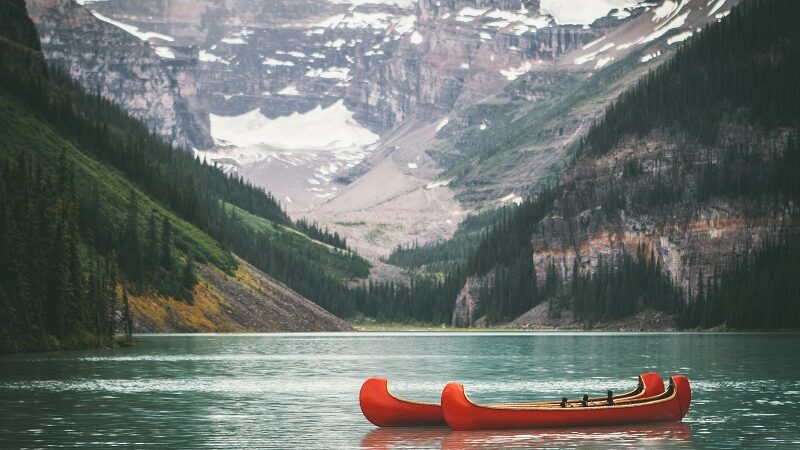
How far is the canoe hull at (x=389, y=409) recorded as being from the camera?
80750 mm

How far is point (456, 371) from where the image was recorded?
140 m

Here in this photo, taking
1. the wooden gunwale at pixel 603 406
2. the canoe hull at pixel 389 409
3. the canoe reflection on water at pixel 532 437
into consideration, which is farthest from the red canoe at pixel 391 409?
the wooden gunwale at pixel 603 406

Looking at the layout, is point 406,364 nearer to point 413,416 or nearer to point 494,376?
point 494,376

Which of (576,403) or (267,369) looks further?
(267,369)

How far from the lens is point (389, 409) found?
265 ft

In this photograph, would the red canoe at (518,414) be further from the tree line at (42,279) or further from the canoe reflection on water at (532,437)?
the tree line at (42,279)

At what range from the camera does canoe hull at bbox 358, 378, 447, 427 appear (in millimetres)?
80750

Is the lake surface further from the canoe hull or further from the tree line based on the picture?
the tree line

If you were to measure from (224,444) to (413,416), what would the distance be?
12996 millimetres

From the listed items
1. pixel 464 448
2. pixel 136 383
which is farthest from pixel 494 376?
pixel 464 448

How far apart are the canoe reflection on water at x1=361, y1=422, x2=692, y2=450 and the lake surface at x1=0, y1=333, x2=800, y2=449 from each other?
0.37 ft

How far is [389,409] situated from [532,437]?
9.28 meters

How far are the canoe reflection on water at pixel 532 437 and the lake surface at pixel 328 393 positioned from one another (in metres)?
0.11

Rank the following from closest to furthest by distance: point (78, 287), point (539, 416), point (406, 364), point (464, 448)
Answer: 1. point (464, 448)
2. point (539, 416)
3. point (406, 364)
4. point (78, 287)
